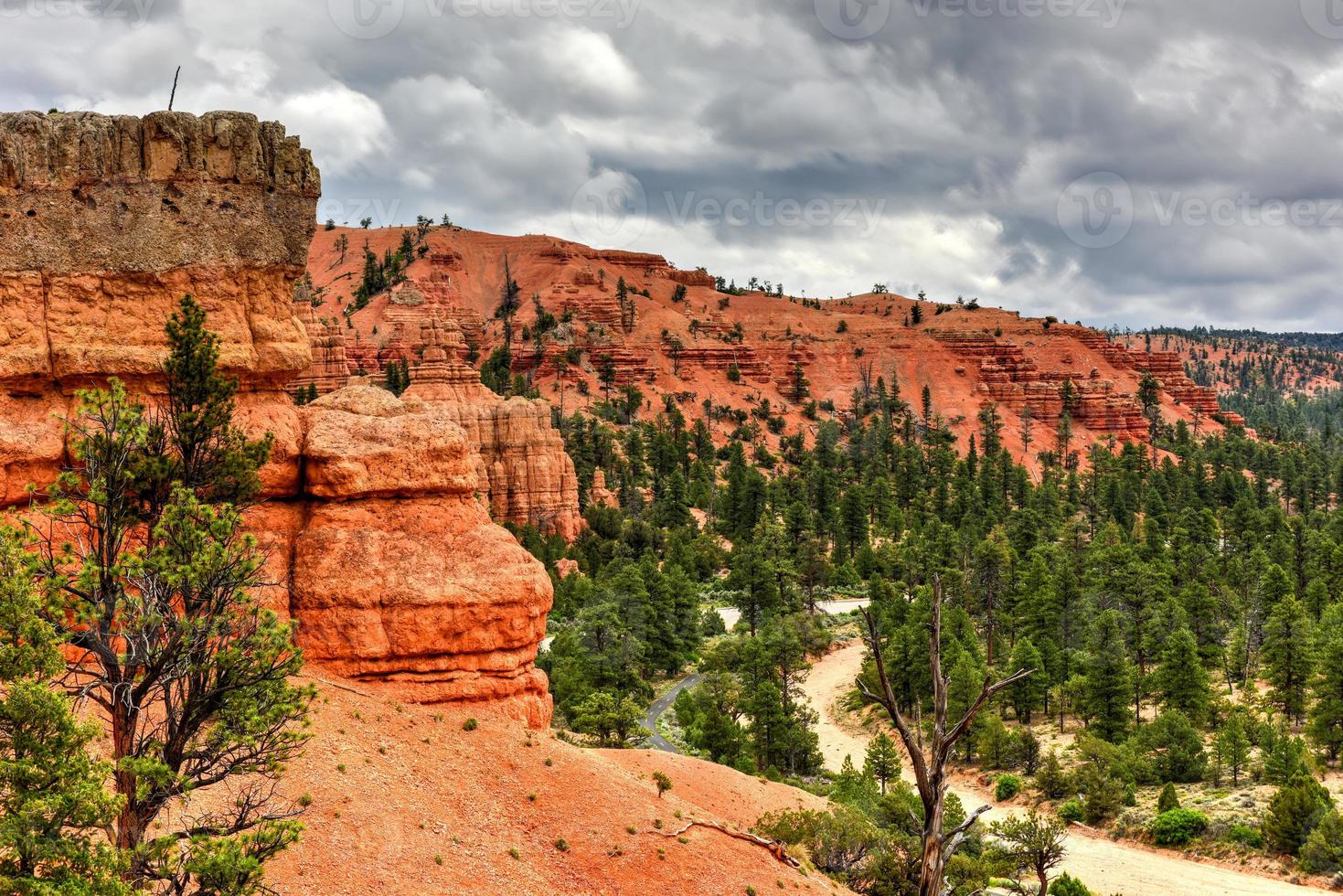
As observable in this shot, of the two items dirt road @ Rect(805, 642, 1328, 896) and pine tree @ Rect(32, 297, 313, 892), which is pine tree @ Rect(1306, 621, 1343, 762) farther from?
pine tree @ Rect(32, 297, 313, 892)

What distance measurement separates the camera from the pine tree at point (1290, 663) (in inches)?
2050

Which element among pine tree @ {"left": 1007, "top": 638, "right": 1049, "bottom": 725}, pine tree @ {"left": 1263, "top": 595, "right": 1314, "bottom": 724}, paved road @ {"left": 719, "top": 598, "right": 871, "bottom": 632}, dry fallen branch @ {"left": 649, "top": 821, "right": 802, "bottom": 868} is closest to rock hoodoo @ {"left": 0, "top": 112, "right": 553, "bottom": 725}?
dry fallen branch @ {"left": 649, "top": 821, "right": 802, "bottom": 868}

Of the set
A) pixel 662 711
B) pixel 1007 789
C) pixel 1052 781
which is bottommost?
pixel 662 711

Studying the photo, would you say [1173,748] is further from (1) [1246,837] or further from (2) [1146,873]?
(2) [1146,873]

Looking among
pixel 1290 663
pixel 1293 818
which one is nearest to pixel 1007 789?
pixel 1293 818

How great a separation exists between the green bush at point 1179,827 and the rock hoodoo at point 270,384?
2953cm

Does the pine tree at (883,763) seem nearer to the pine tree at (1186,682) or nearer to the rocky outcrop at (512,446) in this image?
the pine tree at (1186,682)

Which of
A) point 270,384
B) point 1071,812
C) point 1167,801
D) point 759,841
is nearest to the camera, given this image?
point 270,384

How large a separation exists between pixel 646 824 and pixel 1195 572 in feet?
220

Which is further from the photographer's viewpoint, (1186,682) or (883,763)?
(1186,682)

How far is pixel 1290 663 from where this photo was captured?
52219mm

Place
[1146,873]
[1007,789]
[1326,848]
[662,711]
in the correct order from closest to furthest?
[1326,848] → [1146,873] → [1007,789] → [662,711]

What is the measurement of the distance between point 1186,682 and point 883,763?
748 inches

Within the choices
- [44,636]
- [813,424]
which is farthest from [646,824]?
[813,424]
